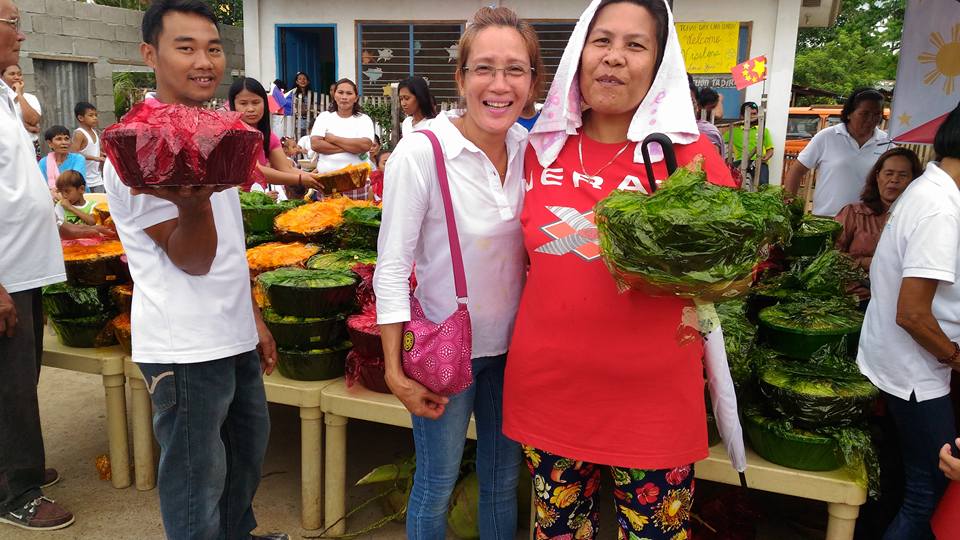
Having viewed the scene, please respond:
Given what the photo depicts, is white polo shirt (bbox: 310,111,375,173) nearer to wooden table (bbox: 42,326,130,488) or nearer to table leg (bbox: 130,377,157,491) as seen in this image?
wooden table (bbox: 42,326,130,488)

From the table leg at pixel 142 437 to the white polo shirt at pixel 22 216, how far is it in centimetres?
68

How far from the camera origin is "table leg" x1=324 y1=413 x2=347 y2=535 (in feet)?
9.97

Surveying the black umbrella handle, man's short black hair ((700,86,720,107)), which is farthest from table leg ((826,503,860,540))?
man's short black hair ((700,86,720,107))

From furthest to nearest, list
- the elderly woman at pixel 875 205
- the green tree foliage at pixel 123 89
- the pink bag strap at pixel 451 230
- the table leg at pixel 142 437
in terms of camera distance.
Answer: the green tree foliage at pixel 123 89 < the elderly woman at pixel 875 205 < the table leg at pixel 142 437 < the pink bag strap at pixel 451 230

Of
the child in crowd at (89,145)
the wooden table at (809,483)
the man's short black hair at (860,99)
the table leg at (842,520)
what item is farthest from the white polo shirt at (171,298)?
the child in crowd at (89,145)

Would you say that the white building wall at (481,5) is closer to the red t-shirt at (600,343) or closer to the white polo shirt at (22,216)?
the white polo shirt at (22,216)

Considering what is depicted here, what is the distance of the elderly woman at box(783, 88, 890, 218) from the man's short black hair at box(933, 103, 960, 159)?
3219mm

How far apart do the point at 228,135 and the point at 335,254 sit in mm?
1964

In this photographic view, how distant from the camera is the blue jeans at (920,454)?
2.42 m

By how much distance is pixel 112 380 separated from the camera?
340cm

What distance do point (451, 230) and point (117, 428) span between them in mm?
2501

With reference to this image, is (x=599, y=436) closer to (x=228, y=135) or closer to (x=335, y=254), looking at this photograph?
(x=228, y=135)

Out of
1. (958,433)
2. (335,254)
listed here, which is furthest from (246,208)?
(958,433)

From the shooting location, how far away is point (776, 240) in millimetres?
1690
